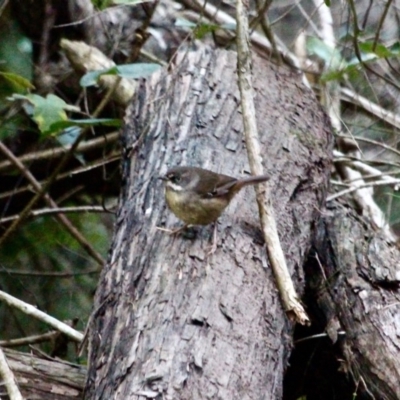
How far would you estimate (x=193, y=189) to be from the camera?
3639 millimetres

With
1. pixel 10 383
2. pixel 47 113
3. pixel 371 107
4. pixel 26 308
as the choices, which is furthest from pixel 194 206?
pixel 371 107

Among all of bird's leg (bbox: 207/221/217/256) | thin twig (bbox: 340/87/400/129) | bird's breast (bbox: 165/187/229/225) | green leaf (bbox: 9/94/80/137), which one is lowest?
bird's leg (bbox: 207/221/217/256)

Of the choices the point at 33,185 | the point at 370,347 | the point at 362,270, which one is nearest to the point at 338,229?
the point at 362,270

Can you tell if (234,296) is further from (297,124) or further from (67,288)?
(67,288)

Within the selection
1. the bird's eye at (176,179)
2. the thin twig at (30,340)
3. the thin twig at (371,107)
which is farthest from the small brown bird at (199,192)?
the thin twig at (371,107)

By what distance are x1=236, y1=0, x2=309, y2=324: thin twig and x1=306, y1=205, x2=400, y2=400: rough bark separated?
703mm

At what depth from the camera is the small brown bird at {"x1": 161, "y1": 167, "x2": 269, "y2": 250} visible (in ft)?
11.8

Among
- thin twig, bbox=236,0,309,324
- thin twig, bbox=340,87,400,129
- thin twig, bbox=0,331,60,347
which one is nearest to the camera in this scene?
thin twig, bbox=236,0,309,324

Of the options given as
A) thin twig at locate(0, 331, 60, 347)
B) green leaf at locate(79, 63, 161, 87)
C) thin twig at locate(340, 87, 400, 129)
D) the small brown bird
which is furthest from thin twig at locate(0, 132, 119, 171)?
the small brown bird

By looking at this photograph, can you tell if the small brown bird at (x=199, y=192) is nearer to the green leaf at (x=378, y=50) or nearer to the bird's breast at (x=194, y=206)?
the bird's breast at (x=194, y=206)

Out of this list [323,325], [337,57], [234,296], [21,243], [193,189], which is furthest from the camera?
[21,243]

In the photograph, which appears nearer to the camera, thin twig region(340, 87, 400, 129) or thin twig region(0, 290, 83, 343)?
thin twig region(0, 290, 83, 343)

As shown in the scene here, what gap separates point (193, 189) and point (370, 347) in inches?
43.4

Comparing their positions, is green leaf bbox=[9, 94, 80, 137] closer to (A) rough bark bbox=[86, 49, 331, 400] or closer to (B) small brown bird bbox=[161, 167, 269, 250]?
(A) rough bark bbox=[86, 49, 331, 400]
